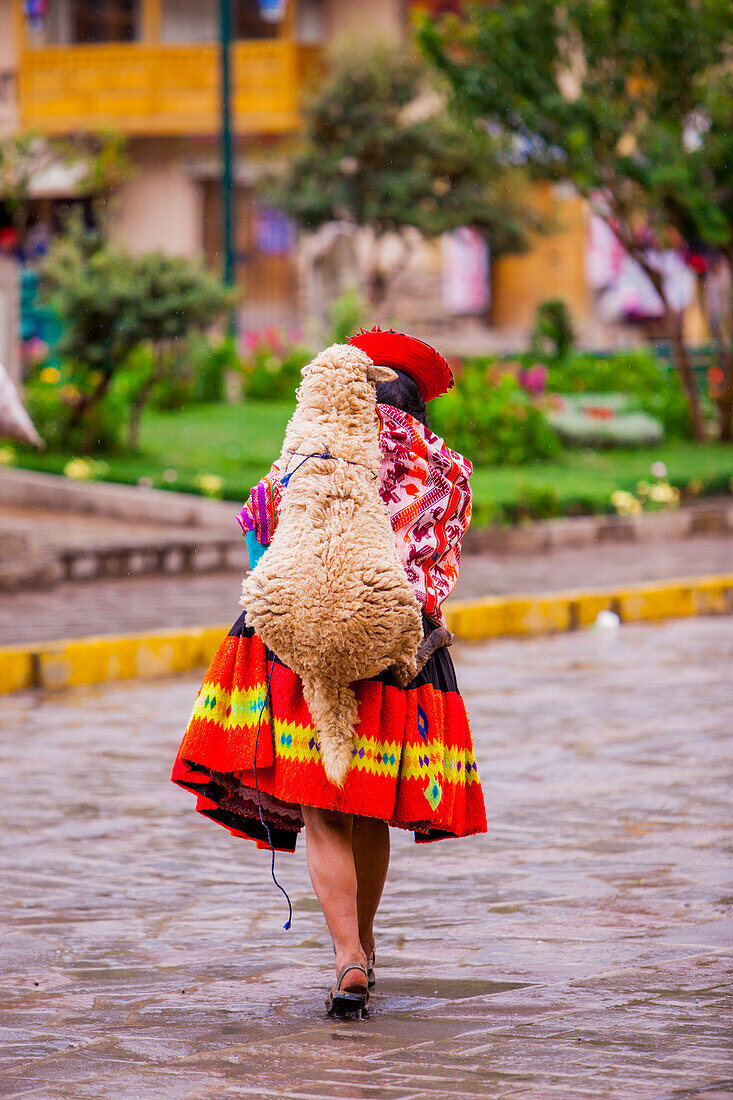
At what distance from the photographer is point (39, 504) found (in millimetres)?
14500

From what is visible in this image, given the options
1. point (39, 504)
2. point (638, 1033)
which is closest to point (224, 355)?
point (39, 504)

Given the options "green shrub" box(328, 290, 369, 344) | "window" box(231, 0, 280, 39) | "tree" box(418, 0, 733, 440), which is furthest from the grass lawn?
"window" box(231, 0, 280, 39)

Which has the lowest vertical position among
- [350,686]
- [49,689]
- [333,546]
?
[49,689]

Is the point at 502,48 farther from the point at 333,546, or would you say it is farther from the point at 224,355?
the point at 333,546

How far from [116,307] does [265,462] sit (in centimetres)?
199

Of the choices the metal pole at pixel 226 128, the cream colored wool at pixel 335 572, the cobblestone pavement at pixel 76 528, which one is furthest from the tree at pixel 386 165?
the cream colored wool at pixel 335 572

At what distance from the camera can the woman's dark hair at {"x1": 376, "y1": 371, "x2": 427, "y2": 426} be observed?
4.21m

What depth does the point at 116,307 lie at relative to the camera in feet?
50.4

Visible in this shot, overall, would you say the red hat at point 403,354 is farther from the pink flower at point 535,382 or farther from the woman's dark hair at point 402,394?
the pink flower at point 535,382

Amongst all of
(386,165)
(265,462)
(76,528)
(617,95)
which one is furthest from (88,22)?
(76,528)

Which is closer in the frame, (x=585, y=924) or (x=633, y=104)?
(x=585, y=924)

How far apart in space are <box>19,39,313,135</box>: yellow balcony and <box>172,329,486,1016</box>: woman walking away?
26.9 meters

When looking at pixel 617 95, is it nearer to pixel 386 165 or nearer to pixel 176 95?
pixel 386 165

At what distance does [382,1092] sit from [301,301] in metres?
29.2
